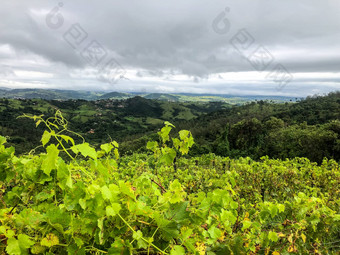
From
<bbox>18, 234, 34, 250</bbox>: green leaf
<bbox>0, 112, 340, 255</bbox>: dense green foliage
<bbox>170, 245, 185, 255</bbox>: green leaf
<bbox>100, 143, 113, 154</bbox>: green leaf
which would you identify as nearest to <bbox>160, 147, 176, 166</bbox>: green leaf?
<bbox>0, 112, 340, 255</bbox>: dense green foliage

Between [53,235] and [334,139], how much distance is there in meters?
35.2

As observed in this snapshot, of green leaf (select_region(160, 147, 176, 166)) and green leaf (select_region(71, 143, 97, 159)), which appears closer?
green leaf (select_region(71, 143, 97, 159))

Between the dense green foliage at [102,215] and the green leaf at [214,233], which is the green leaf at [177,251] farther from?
the green leaf at [214,233]

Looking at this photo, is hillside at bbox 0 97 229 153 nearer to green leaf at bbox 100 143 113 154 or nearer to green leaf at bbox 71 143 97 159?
green leaf at bbox 100 143 113 154

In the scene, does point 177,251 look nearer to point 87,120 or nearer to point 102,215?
point 102,215

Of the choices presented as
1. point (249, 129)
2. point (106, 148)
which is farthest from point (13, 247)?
point (249, 129)

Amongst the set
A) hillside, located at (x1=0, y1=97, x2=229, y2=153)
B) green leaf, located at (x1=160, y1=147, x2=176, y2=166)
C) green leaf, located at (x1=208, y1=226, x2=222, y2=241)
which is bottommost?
hillside, located at (x1=0, y1=97, x2=229, y2=153)

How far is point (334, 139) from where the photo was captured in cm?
2789

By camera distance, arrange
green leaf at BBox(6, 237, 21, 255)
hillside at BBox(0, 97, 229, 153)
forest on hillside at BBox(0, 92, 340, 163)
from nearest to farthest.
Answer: green leaf at BBox(6, 237, 21, 255) → forest on hillside at BBox(0, 92, 340, 163) → hillside at BBox(0, 97, 229, 153)

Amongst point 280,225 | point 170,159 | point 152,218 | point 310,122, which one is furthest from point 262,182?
point 310,122

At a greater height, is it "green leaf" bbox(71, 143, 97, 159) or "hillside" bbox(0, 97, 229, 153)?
"green leaf" bbox(71, 143, 97, 159)

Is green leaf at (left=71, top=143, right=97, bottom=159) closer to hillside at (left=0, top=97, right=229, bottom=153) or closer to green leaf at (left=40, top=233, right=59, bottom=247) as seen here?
green leaf at (left=40, top=233, right=59, bottom=247)

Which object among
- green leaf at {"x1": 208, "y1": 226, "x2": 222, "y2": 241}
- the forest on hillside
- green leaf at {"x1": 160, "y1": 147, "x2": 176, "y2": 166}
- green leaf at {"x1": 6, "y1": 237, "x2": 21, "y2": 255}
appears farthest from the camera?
the forest on hillside

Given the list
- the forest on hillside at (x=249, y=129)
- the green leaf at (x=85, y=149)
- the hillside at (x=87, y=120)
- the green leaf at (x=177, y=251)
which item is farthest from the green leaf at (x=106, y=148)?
the hillside at (x=87, y=120)
